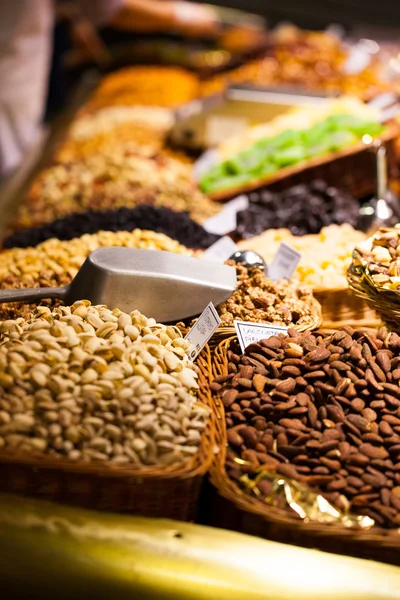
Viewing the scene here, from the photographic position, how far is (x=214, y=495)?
1.24 m

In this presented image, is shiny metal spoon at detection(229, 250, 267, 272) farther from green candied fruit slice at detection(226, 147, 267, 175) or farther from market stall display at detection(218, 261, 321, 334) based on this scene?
green candied fruit slice at detection(226, 147, 267, 175)

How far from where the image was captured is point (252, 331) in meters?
1.56

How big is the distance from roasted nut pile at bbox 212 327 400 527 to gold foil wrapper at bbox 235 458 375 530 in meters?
0.01

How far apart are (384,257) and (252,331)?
0.42 m

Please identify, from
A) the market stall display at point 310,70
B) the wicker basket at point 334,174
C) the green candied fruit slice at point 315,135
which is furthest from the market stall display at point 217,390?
the market stall display at point 310,70

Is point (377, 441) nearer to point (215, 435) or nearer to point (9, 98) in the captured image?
point (215, 435)

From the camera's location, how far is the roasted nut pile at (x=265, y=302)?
168 centimetres

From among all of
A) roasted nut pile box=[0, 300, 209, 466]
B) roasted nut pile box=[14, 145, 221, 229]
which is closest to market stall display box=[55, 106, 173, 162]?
roasted nut pile box=[14, 145, 221, 229]

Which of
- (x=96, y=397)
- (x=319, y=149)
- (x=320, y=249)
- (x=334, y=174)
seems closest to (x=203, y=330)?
(x=96, y=397)

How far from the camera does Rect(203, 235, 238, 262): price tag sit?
2016mm

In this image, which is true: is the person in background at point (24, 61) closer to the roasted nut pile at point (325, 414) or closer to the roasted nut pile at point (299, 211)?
the roasted nut pile at point (299, 211)

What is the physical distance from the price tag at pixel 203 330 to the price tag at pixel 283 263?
0.49 m

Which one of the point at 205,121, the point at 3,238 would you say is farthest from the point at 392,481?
the point at 205,121

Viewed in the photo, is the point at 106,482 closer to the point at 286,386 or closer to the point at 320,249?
the point at 286,386
